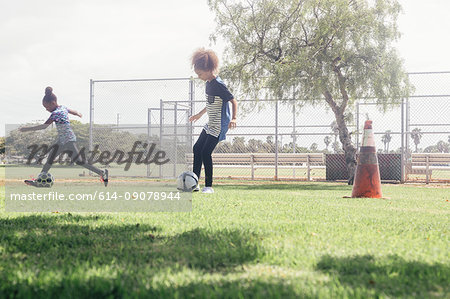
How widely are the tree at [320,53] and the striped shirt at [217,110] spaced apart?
6346mm

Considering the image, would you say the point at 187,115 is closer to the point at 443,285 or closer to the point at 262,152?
the point at 262,152

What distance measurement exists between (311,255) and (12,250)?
2220mm

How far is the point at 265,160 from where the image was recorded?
1775cm

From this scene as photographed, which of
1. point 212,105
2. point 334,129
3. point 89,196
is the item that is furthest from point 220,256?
point 334,129

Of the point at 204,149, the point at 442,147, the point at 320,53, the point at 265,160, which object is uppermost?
the point at 320,53

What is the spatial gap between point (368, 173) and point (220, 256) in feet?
20.5

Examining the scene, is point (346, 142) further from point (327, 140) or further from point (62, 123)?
point (62, 123)

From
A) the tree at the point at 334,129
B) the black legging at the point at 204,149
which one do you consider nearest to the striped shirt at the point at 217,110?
the black legging at the point at 204,149

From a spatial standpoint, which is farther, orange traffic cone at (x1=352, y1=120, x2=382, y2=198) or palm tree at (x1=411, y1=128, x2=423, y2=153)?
palm tree at (x1=411, y1=128, x2=423, y2=153)

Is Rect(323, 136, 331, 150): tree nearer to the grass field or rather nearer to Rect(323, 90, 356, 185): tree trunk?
Rect(323, 90, 356, 185): tree trunk

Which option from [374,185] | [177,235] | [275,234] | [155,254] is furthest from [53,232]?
[374,185]

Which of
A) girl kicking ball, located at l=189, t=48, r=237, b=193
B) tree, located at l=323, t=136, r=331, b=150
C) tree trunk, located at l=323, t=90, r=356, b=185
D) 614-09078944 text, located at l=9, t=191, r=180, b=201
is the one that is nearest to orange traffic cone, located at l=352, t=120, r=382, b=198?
girl kicking ball, located at l=189, t=48, r=237, b=193

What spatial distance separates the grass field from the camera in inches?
93.8

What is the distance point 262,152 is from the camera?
1809 centimetres
